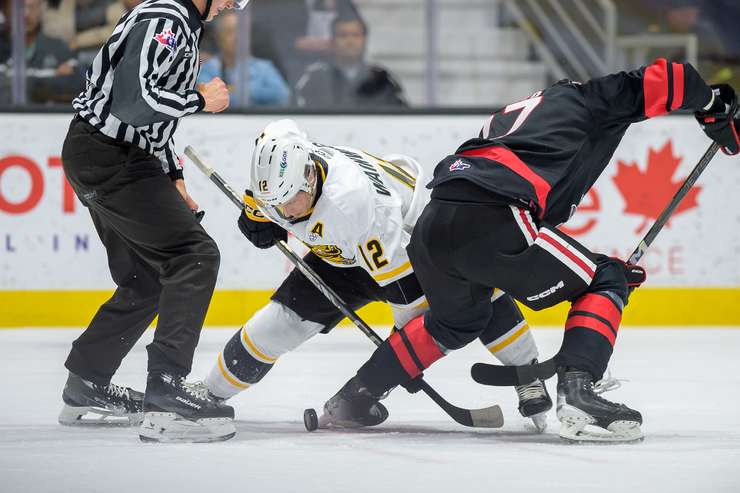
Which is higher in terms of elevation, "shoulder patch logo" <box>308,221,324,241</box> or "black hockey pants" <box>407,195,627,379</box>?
"shoulder patch logo" <box>308,221,324,241</box>

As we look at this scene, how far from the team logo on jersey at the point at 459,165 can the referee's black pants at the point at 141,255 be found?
0.62 meters

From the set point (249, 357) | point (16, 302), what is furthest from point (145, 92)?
point (16, 302)

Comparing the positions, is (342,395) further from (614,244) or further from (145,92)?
(614,244)

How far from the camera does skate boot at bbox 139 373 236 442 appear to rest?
9.50 ft

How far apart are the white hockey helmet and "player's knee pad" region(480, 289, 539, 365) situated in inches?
21.7

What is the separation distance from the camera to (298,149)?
9.46 ft

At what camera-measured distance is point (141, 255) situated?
10.1 feet

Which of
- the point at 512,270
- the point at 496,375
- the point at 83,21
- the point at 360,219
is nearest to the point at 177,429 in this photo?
the point at 360,219

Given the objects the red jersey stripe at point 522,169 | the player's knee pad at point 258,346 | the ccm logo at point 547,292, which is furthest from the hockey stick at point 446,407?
the red jersey stripe at point 522,169

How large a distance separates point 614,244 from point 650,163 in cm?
39

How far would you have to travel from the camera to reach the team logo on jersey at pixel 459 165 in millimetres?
2809

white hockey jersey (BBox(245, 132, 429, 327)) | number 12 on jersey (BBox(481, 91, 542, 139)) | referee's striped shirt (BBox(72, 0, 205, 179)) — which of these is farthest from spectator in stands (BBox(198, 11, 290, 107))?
number 12 on jersey (BBox(481, 91, 542, 139))

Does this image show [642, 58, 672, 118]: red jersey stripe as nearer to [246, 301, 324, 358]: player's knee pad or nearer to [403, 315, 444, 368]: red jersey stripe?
[403, 315, 444, 368]: red jersey stripe

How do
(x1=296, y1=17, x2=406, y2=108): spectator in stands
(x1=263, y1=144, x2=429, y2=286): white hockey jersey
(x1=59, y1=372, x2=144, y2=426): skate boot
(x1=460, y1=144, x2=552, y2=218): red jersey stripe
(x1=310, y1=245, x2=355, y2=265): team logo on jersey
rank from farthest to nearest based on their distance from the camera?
(x1=296, y1=17, x2=406, y2=108): spectator in stands, (x1=59, y1=372, x2=144, y2=426): skate boot, (x1=310, y1=245, x2=355, y2=265): team logo on jersey, (x1=263, y1=144, x2=429, y2=286): white hockey jersey, (x1=460, y1=144, x2=552, y2=218): red jersey stripe
